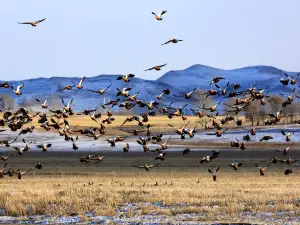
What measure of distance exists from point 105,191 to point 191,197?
3.74 metres

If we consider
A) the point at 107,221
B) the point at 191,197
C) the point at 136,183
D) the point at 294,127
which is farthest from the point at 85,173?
the point at 294,127

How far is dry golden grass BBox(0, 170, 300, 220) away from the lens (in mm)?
26453

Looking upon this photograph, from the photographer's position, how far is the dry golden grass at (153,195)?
1041 inches

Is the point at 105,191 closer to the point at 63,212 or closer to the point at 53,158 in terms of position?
the point at 63,212

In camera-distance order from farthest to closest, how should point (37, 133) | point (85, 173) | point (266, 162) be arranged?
1. point (37, 133)
2. point (266, 162)
3. point (85, 173)

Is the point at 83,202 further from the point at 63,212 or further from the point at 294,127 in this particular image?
the point at 294,127

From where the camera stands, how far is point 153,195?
2953cm

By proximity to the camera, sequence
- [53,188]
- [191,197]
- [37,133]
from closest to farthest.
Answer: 1. [191,197]
2. [53,188]
3. [37,133]

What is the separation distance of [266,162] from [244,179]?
1346cm

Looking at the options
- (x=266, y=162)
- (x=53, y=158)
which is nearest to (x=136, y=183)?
(x=266, y=162)

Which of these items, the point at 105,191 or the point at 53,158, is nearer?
the point at 105,191

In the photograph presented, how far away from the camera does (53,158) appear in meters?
55.9

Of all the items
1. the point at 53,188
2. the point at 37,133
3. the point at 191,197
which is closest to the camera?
the point at 191,197

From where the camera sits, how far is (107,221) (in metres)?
24.8
